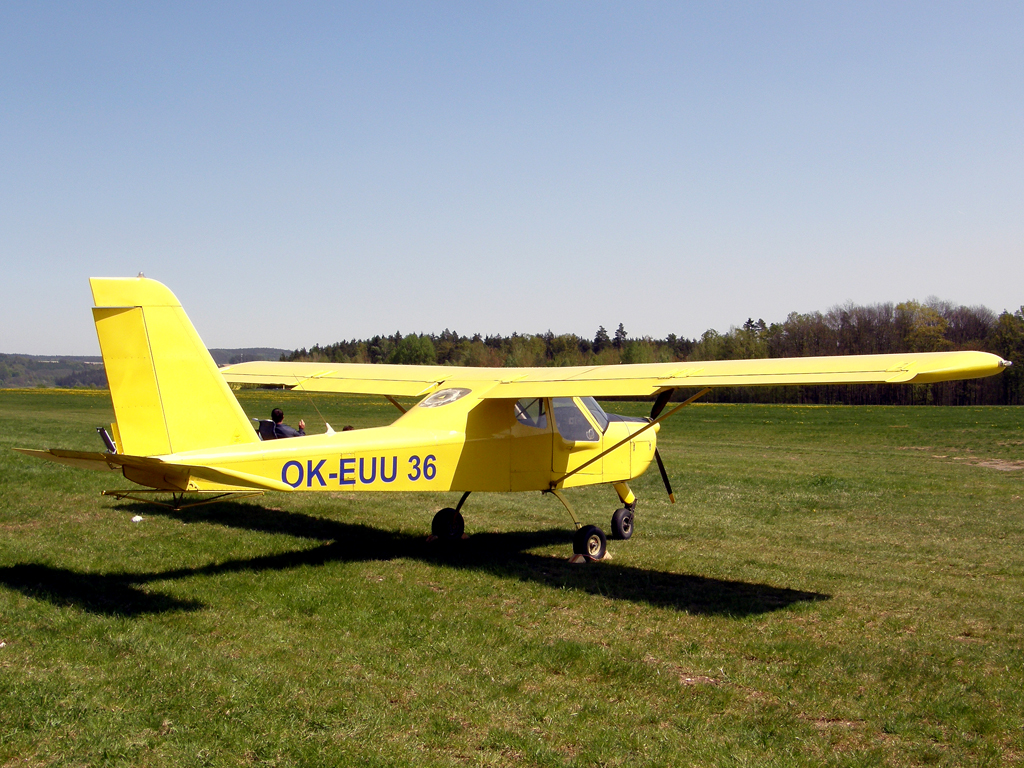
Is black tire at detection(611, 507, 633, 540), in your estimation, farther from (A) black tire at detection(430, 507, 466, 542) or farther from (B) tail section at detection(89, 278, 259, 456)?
(B) tail section at detection(89, 278, 259, 456)

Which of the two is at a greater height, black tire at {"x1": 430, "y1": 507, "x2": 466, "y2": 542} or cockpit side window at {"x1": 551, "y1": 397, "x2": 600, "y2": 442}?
cockpit side window at {"x1": 551, "y1": 397, "x2": 600, "y2": 442}

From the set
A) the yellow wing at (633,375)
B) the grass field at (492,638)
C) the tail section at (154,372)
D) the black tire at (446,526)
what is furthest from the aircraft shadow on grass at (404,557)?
the yellow wing at (633,375)

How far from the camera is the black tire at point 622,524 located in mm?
10945

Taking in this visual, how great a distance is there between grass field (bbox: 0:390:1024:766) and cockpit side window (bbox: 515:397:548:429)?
1639 millimetres

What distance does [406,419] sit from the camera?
928cm

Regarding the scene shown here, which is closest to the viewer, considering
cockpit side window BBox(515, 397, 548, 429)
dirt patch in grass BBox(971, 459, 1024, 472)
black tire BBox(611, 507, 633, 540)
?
cockpit side window BBox(515, 397, 548, 429)

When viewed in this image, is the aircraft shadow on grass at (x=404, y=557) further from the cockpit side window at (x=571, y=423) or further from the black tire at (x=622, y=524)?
the cockpit side window at (x=571, y=423)

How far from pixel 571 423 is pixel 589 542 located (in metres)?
1.68

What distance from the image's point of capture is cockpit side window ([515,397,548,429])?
32.7 feet

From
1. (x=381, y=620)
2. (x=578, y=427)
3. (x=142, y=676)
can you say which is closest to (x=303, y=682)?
(x=142, y=676)

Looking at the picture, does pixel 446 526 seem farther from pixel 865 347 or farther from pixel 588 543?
pixel 865 347

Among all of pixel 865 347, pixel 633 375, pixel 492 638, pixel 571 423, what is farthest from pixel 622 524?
pixel 865 347

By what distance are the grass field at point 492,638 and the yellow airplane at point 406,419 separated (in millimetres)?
973

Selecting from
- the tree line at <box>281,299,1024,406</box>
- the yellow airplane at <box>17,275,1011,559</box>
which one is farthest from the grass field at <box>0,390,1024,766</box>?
the tree line at <box>281,299,1024,406</box>
